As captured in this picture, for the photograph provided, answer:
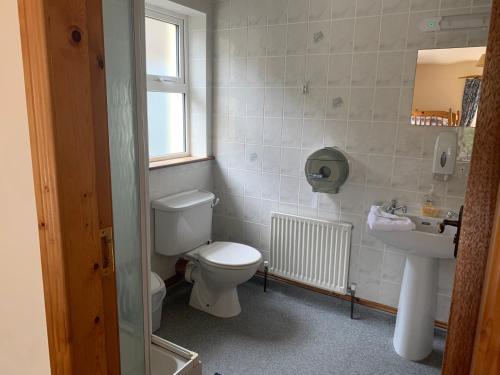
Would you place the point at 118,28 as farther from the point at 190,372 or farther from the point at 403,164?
the point at 403,164

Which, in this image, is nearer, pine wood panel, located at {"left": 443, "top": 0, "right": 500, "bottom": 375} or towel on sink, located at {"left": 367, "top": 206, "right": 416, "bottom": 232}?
pine wood panel, located at {"left": 443, "top": 0, "right": 500, "bottom": 375}

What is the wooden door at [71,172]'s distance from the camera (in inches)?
28.3

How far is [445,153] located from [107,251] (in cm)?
199

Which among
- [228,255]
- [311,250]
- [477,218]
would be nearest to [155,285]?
[228,255]

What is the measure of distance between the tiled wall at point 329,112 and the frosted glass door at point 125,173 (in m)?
1.80

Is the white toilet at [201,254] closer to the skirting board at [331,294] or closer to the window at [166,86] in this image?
the skirting board at [331,294]

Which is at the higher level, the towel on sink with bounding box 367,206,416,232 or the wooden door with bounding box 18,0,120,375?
the wooden door with bounding box 18,0,120,375

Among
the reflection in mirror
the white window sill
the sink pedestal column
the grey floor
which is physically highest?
the reflection in mirror

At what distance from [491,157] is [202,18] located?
2.64 m

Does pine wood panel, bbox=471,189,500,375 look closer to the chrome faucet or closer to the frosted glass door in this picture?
the frosted glass door

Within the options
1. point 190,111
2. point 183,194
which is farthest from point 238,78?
point 183,194

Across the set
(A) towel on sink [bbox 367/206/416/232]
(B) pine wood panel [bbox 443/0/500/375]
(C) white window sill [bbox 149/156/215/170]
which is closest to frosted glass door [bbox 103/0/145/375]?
(B) pine wood panel [bbox 443/0/500/375]

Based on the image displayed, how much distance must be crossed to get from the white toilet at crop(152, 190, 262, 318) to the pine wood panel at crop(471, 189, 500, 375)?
191 cm

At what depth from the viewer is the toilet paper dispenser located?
2.51 meters
